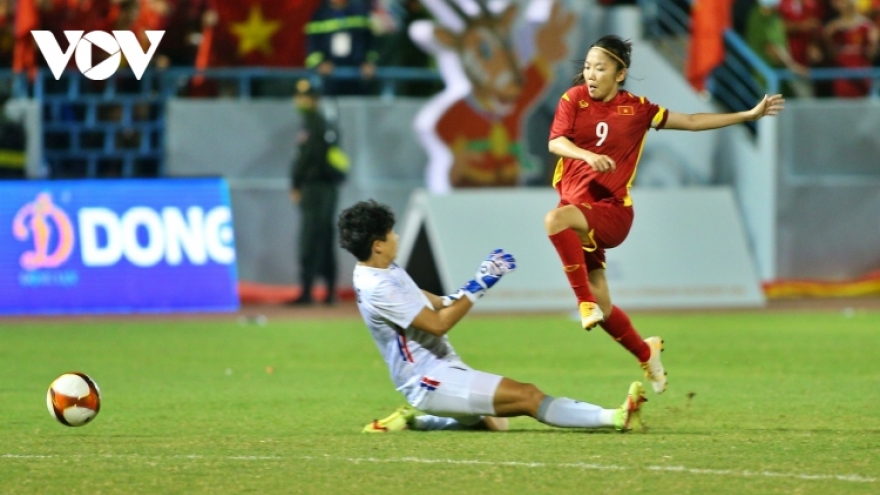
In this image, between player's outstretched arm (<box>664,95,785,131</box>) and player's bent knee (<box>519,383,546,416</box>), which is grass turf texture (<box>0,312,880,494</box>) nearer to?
player's bent knee (<box>519,383,546,416</box>)

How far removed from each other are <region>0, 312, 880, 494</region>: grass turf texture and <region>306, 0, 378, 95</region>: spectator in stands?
16.2 feet

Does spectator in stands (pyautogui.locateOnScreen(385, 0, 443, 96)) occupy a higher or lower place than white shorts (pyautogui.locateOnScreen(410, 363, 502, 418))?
higher

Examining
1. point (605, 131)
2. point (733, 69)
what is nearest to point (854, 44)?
point (733, 69)

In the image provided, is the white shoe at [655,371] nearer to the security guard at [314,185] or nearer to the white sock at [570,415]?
the white sock at [570,415]

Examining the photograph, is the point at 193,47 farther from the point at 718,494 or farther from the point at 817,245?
the point at 718,494

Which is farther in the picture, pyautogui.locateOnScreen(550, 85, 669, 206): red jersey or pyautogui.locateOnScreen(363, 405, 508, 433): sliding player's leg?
pyautogui.locateOnScreen(550, 85, 669, 206): red jersey

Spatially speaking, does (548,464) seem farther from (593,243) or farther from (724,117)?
(724,117)

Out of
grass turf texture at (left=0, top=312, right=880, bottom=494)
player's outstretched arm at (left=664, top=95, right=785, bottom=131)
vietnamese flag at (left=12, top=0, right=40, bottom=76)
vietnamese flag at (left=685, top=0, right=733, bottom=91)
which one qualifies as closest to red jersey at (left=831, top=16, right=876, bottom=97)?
vietnamese flag at (left=685, top=0, right=733, bottom=91)

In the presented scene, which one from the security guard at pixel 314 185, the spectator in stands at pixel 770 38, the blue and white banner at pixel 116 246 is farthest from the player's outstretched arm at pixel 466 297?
the spectator in stands at pixel 770 38

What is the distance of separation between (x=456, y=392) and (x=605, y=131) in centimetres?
194

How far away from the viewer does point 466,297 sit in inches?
295

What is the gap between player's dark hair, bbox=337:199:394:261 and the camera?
7727mm

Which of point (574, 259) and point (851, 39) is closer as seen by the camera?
point (574, 259)

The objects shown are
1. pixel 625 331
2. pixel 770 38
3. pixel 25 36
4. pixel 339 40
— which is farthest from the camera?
pixel 770 38
